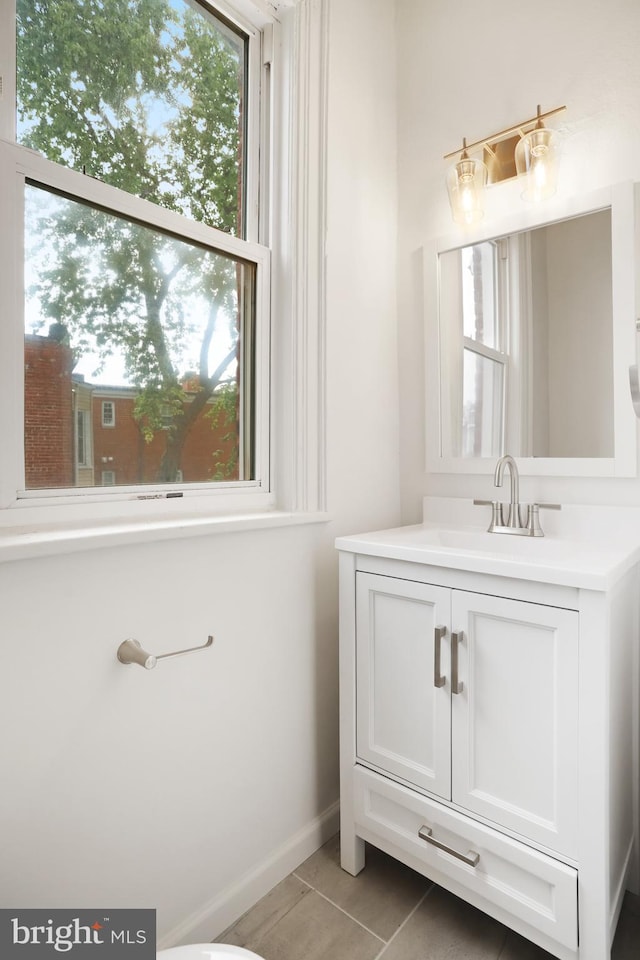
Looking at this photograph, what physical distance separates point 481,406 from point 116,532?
45.5 inches

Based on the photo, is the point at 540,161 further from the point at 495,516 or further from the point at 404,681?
the point at 404,681

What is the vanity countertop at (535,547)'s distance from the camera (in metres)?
1.03

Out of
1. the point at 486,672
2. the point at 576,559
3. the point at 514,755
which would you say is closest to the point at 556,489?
the point at 576,559

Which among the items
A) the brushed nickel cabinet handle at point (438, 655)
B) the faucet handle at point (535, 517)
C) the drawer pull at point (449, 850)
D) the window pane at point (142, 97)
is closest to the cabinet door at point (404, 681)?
the brushed nickel cabinet handle at point (438, 655)

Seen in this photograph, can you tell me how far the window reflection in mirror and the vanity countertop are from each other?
7.5 inches

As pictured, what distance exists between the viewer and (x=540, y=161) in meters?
1.44

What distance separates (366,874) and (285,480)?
3.54ft

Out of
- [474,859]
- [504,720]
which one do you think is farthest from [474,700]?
[474,859]

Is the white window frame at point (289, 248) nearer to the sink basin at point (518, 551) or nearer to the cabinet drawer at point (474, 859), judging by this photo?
the sink basin at point (518, 551)

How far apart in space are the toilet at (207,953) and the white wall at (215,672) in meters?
0.34

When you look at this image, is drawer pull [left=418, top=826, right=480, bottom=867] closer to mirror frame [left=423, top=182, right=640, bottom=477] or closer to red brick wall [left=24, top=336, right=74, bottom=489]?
mirror frame [left=423, top=182, right=640, bottom=477]

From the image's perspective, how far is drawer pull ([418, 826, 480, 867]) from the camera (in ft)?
3.80

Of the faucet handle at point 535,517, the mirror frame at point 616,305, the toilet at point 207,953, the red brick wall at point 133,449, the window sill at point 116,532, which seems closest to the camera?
the toilet at point 207,953

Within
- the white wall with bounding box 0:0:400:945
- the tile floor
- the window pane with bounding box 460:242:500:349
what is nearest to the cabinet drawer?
the tile floor
